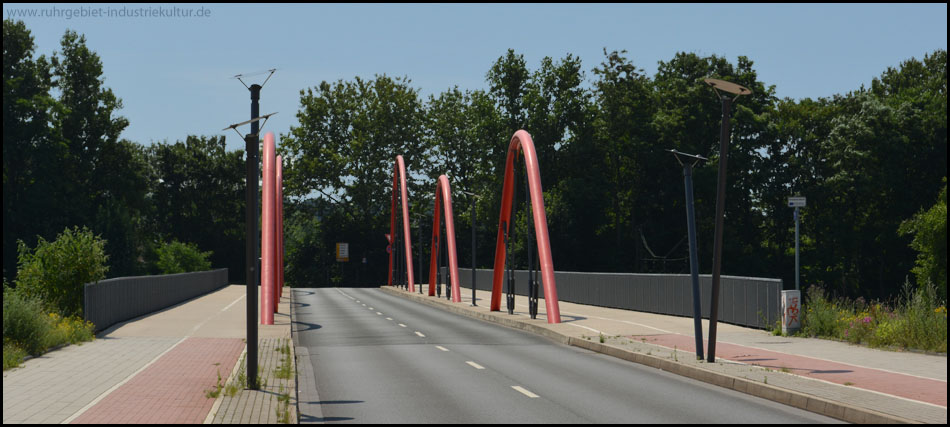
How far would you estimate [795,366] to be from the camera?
606 inches

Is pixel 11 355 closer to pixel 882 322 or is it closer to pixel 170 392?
pixel 170 392

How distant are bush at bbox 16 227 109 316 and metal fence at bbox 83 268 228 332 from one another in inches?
19.3

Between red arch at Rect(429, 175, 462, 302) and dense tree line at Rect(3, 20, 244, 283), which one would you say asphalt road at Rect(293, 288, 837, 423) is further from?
dense tree line at Rect(3, 20, 244, 283)

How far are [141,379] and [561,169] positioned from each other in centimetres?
5872

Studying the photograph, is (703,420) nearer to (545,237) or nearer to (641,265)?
(545,237)

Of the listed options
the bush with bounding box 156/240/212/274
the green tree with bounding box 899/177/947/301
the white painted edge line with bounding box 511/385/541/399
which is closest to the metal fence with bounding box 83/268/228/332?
the white painted edge line with bounding box 511/385/541/399

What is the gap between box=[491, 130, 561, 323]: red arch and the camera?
92.2 feet

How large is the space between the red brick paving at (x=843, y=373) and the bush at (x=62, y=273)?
49.8ft

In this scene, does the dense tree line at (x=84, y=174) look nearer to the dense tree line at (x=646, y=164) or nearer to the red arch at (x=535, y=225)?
the dense tree line at (x=646, y=164)

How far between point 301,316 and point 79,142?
4514 centimetres

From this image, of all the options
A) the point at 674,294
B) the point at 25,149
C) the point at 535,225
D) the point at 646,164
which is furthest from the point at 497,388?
the point at 25,149

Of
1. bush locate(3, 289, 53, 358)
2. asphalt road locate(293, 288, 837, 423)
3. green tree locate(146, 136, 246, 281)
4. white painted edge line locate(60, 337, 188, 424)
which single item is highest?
green tree locate(146, 136, 246, 281)

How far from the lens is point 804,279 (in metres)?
56.2

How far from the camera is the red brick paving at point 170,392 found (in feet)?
33.2
